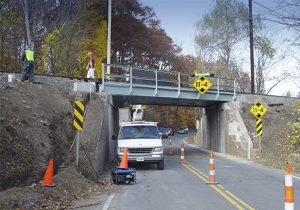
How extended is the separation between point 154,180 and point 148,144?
3614mm

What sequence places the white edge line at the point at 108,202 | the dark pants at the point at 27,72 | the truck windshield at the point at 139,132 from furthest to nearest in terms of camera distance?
the truck windshield at the point at 139,132 → the dark pants at the point at 27,72 → the white edge line at the point at 108,202

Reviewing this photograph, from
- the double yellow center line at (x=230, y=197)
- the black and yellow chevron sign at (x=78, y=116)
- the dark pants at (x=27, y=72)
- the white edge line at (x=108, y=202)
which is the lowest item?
the white edge line at (x=108, y=202)

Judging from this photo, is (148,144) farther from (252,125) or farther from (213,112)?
(213,112)

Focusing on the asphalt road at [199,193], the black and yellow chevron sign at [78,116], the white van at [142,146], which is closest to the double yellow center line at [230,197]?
the asphalt road at [199,193]

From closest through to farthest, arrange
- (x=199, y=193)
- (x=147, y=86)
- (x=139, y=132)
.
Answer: (x=199, y=193) < (x=139, y=132) < (x=147, y=86)

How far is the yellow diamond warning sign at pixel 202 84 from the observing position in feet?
95.5

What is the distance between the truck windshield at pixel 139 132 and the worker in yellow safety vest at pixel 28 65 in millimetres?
4854

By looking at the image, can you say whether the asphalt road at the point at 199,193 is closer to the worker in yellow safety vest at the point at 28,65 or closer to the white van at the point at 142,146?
the white van at the point at 142,146

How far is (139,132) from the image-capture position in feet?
65.8

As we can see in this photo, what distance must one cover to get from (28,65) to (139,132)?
5803 mm

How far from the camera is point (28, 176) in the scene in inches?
461

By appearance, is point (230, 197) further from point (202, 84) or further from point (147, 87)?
point (202, 84)

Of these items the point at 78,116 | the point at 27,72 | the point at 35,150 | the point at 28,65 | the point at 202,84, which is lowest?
the point at 35,150

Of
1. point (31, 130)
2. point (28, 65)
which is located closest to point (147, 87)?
point (28, 65)
